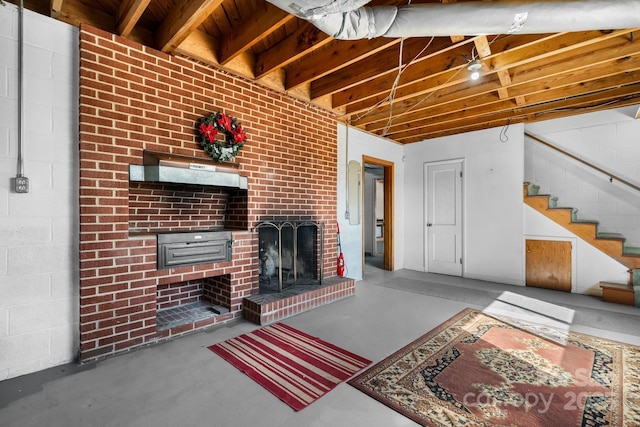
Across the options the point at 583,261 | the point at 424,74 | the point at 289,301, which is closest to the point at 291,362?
the point at 289,301

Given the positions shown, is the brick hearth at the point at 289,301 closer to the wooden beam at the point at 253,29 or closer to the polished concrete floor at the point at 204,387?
the polished concrete floor at the point at 204,387

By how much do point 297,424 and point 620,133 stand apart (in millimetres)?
5591

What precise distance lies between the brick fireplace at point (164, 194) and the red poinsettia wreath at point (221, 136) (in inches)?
4.7

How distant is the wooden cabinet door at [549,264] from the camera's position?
4.37 m

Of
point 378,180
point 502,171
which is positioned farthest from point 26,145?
point 378,180

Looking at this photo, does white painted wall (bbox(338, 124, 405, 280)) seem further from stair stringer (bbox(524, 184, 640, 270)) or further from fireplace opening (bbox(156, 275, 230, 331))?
stair stringer (bbox(524, 184, 640, 270))

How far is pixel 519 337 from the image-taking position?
2723 millimetres

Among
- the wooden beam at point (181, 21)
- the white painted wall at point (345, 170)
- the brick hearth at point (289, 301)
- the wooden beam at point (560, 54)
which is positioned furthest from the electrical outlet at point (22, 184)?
the wooden beam at point (560, 54)

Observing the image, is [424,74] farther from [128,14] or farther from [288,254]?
[128,14]

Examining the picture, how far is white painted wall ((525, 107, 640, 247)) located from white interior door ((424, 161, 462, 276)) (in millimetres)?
1264

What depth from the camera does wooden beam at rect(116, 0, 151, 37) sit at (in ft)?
6.90

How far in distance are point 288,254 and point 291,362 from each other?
65.1 inches

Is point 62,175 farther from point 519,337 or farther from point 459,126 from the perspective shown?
point 459,126

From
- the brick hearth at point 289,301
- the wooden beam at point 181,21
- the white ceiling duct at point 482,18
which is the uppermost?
the wooden beam at point 181,21
